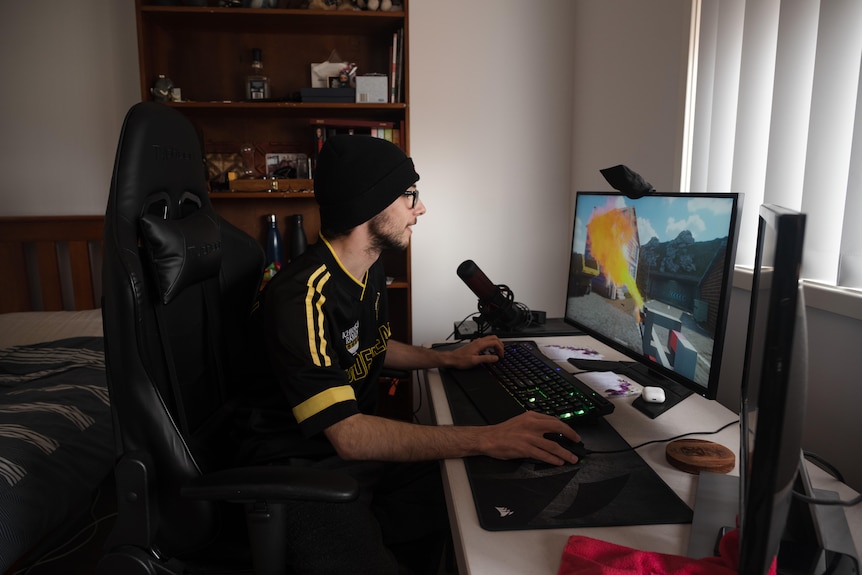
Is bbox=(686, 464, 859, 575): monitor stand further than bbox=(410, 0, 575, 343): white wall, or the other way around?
bbox=(410, 0, 575, 343): white wall

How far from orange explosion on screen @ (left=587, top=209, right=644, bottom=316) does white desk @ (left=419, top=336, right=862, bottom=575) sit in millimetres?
251

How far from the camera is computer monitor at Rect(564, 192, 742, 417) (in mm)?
959

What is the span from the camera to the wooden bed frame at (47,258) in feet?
8.81

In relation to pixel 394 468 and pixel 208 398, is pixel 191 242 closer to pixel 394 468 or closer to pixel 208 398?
pixel 208 398

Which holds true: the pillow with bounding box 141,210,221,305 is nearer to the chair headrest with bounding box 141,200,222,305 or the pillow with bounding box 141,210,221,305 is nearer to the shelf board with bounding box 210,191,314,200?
the chair headrest with bounding box 141,200,222,305

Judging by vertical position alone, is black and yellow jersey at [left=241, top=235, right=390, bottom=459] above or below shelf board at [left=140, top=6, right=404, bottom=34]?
below

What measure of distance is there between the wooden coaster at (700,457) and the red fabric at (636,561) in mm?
211

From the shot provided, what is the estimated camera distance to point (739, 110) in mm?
1402

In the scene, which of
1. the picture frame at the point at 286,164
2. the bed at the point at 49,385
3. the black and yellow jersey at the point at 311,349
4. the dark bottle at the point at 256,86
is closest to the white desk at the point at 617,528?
the black and yellow jersey at the point at 311,349

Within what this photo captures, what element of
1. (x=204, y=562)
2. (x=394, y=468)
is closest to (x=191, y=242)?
(x=204, y=562)

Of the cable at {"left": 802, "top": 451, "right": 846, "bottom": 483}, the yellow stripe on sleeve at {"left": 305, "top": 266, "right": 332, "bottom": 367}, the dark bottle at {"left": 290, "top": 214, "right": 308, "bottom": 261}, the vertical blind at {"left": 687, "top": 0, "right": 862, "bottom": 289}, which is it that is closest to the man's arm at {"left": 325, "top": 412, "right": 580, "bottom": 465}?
the yellow stripe on sleeve at {"left": 305, "top": 266, "right": 332, "bottom": 367}

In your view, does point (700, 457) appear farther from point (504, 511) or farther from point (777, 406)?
point (777, 406)

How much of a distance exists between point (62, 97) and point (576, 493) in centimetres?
302

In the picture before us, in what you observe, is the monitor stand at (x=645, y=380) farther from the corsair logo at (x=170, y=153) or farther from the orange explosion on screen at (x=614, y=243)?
the corsair logo at (x=170, y=153)
